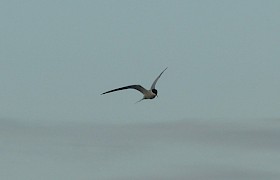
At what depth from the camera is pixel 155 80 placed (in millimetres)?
66062

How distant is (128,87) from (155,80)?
7085mm

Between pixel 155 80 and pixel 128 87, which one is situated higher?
pixel 155 80

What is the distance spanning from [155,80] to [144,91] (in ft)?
13.6

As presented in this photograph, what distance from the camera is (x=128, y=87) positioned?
197 feet

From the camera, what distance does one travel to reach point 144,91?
62500mm

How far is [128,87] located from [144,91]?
324 cm

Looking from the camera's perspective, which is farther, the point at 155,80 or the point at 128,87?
the point at 155,80
